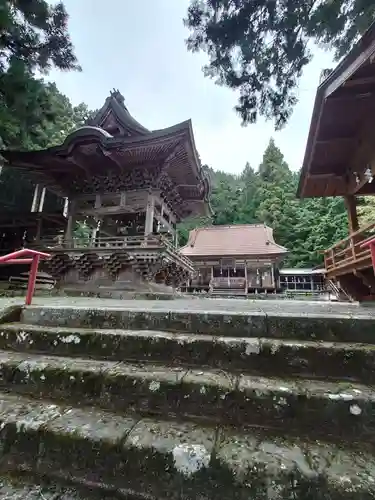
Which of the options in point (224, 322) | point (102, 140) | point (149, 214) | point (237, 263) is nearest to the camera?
point (224, 322)

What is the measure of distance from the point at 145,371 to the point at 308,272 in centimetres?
2271

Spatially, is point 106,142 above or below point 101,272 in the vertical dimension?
above

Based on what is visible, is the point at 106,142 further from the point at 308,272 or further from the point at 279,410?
the point at 308,272

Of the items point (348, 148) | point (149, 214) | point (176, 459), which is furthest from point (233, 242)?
point (176, 459)

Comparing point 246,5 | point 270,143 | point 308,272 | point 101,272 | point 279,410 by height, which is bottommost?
point 279,410

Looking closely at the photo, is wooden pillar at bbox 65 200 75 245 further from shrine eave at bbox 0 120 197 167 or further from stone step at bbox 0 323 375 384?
stone step at bbox 0 323 375 384

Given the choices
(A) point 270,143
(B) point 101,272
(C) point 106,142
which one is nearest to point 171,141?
(C) point 106,142

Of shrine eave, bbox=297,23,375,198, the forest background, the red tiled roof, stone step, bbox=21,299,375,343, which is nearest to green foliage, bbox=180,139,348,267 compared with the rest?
the forest background

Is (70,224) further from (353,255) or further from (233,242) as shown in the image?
(233,242)

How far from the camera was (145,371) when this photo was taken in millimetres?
1378

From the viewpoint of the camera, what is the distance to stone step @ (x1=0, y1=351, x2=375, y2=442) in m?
1.09

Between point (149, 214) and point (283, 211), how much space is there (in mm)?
25313

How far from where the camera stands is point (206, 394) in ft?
3.99

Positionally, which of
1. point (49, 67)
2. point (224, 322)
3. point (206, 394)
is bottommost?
point (206, 394)
